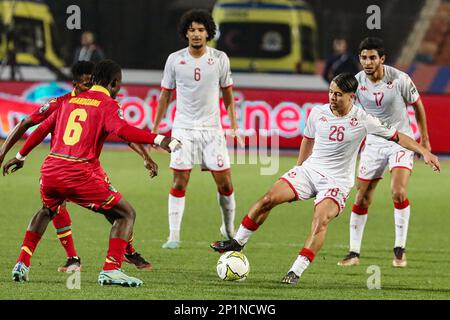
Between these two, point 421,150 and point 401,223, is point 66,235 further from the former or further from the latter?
point 401,223

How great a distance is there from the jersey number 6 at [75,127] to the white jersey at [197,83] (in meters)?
2.93

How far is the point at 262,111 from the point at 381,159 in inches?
352

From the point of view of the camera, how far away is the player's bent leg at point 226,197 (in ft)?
38.2

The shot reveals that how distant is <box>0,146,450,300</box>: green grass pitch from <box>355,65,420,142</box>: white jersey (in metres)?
1.39

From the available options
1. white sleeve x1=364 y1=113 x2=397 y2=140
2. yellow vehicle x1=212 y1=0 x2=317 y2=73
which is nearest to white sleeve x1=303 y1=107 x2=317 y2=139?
white sleeve x1=364 y1=113 x2=397 y2=140

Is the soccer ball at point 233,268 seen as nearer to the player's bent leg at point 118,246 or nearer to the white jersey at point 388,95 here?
the player's bent leg at point 118,246

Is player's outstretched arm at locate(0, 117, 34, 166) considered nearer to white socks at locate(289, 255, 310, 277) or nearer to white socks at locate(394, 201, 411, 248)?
white socks at locate(289, 255, 310, 277)

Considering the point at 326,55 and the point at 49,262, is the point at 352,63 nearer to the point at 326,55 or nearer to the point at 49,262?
the point at 326,55

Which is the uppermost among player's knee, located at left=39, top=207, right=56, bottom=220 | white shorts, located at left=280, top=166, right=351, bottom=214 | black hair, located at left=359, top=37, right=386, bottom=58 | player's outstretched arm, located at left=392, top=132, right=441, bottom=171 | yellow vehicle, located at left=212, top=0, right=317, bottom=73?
black hair, located at left=359, top=37, right=386, bottom=58

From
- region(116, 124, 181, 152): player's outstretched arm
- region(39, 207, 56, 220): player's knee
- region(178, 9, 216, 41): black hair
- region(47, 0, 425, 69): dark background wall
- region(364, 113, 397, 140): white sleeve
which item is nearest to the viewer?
region(116, 124, 181, 152): player's outstretched arm

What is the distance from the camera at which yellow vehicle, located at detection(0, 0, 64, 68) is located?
24.5m

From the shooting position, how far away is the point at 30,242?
352 inches

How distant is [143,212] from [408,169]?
431 centimetres
